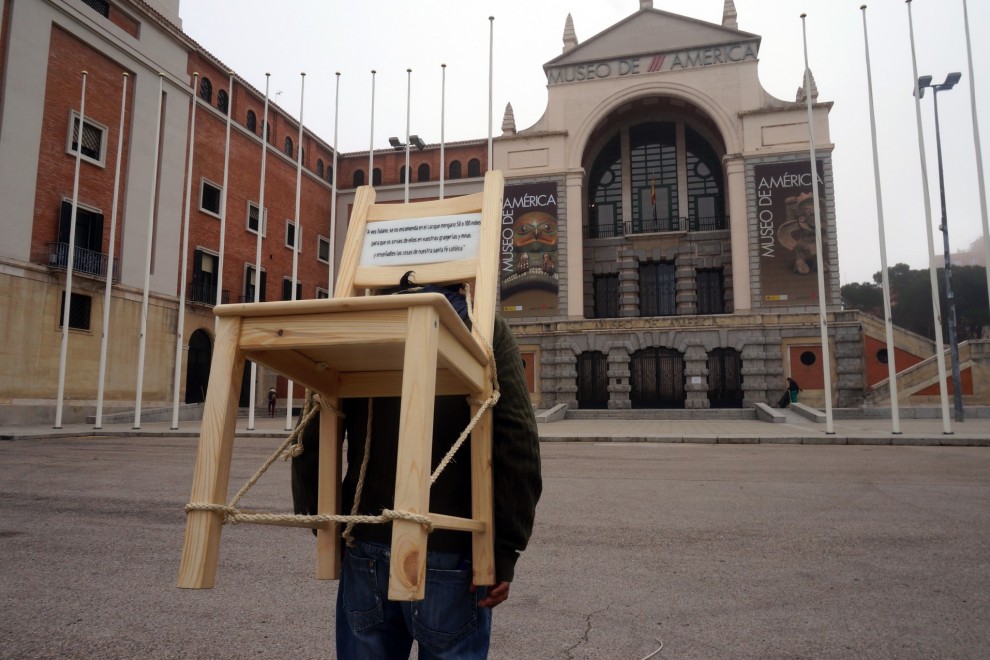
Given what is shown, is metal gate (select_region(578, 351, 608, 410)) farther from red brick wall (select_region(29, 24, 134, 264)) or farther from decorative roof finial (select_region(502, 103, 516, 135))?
red brick wall (select_region(29, 24, 134, 264))

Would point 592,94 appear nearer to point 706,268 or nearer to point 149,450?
point 706,268

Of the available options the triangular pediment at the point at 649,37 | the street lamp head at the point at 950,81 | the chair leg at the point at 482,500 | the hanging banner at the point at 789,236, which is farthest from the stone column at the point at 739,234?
the chair leg at the point at 482,500

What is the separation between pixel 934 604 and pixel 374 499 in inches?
153

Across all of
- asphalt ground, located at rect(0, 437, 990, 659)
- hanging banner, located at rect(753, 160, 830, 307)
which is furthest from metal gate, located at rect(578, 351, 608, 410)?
asphalt ground, located at rect(0, 437, 990, 659)

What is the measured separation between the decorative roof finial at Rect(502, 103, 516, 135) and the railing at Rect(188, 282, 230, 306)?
16527 millimetres

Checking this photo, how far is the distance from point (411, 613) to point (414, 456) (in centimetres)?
64

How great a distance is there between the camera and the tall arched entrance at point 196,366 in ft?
96.2

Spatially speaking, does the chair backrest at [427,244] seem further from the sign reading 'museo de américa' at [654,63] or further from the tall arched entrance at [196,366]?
the sign reading 'museo de américa' at [654,63]

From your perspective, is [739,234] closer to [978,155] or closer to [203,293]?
[978,155]

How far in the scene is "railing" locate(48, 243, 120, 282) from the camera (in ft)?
75.6

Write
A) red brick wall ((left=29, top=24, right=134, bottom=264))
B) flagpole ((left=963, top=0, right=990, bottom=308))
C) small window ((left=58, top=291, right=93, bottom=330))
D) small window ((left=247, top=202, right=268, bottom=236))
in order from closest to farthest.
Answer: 1. flagpole ((left=963, top=0, right=990, bottom=308))
2. red brick wall ((left=29, top=24, right=134, bottom=264))
3. small window ((left=58, top=291, right=93, bottom=330))
4. small window ((left=247, top=202, right=268, bottom=236))

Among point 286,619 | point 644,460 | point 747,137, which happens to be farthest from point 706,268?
point 286,619

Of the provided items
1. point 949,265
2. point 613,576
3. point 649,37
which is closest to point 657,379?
point 949,265

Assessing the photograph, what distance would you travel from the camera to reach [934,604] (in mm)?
4051
